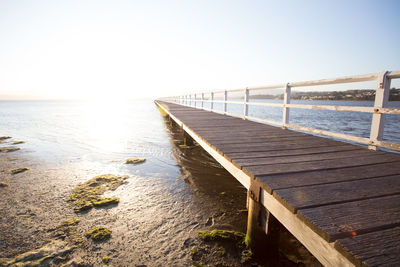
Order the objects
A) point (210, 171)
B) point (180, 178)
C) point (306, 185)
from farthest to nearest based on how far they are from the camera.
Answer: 1. point (210, 171)
2. point (180, 178)
3. point (306, 185)

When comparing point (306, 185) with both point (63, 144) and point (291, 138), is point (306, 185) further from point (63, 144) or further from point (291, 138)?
point (63, 144)

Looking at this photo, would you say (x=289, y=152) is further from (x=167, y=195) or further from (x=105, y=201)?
(x=105, y=201)

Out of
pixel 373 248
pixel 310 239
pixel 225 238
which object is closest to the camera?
pixel 373 248

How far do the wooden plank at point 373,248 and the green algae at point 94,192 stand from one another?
3068 mm

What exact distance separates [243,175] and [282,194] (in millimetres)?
668

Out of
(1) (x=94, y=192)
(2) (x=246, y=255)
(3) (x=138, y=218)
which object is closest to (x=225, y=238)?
(2) (x=246, y=255)

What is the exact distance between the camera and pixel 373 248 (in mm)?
1005

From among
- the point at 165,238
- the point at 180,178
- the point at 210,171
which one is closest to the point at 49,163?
the point at 180,178

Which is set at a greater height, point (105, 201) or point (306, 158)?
point (306, 158)

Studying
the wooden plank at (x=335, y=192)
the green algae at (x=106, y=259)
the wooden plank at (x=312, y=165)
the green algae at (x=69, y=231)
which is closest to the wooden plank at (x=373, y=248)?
the wooden plank at (x=335, y=192)

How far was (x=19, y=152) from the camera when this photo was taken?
6.89m

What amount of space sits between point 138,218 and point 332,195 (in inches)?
91.5

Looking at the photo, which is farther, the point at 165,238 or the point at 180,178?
the point at 180,178

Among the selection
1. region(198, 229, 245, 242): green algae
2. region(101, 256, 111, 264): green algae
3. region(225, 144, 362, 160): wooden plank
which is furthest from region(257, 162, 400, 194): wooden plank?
region(101, 256, 111, 264): green algae
